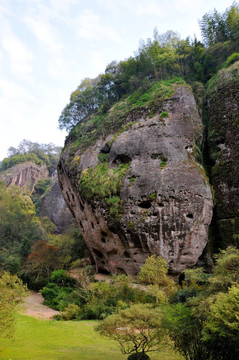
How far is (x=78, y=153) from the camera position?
26.3m

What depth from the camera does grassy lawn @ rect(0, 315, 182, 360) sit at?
8523 mm

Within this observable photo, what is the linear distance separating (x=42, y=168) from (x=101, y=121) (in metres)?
37.3

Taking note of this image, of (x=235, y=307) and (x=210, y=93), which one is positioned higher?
(x=210, y=93)

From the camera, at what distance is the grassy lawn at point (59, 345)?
8.52 metres

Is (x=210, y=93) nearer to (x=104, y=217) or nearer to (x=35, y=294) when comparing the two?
(x=104, y=217)

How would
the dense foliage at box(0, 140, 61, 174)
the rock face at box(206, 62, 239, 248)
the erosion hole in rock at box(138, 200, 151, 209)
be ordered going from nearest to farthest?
the rock face at box(206, 62, 239, 248), the erosion hole in rock at box(138, 200, 151, 209), the dense foliage at box(0, 140, 61, 174)

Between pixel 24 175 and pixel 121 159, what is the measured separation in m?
40.9

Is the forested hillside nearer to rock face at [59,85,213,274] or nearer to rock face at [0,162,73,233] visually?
rock face at [59,85,213,274]

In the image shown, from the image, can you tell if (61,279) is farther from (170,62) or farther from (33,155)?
(33,155)

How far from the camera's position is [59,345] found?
10086 mm

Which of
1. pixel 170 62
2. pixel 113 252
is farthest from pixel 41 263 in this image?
pixel 170 62

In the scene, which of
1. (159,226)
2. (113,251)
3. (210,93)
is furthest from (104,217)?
(210,93)

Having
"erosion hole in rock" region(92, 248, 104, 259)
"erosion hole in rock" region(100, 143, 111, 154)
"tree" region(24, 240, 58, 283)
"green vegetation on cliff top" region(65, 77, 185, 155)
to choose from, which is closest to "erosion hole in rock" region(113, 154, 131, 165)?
"erosion hole in rock" region(100, 143, 111, 154)

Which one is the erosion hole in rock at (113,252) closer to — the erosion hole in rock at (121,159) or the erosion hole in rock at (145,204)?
the erosion hole in rock at (145,204)
